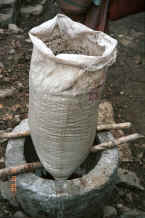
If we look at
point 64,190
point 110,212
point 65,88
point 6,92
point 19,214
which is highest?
point 65,88

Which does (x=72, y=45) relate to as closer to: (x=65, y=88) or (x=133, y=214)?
(x=65, y=88)

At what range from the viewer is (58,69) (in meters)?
1.71

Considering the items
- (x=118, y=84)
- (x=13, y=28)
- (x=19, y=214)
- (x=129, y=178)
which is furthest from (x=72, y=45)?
(x=13, y=28)

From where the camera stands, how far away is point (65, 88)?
174 cm

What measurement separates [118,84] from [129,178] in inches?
65.9

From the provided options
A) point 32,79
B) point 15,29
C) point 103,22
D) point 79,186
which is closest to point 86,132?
point 79,186

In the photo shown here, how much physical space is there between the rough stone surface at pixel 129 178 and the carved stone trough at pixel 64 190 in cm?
69

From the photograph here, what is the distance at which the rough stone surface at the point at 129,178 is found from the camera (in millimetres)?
2842

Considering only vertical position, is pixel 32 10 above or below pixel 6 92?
above

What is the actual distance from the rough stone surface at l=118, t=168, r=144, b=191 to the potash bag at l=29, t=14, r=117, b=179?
32.8 inches

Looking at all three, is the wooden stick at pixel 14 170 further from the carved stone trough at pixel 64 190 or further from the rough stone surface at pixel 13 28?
the rough stone surface at pixel 13 28

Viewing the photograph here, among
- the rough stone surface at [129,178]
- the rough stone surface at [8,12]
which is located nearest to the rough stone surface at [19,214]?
the rough stone surface at [129,178]

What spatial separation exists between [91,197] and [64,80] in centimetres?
81

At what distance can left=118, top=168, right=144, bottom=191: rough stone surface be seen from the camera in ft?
→ 9.32
